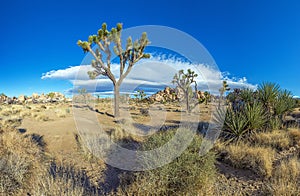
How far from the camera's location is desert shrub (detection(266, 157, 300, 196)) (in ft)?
11.6

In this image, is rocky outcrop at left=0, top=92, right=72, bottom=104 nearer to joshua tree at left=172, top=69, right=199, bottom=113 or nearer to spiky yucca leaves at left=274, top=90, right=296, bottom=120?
joshua tree at left=172, top=69, right=199, bottom=113

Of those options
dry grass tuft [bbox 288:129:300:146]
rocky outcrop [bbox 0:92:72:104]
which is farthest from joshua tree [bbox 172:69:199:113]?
rocky outcrop [bbox 0:92:72:104]

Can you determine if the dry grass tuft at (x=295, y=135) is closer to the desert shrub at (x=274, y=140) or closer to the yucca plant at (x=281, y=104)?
the desert shrub at (x=274, y=140)

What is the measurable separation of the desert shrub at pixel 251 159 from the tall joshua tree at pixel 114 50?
10.6 m

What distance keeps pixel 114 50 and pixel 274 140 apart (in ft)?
36.6

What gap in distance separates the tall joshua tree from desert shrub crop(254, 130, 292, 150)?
33.5ft

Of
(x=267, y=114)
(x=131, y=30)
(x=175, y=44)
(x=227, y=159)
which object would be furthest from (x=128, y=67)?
(x=227, y=159)

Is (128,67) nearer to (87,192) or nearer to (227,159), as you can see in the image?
(227,159)

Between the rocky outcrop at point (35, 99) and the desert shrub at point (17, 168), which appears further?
the rocky outcrop at point (35, 99)

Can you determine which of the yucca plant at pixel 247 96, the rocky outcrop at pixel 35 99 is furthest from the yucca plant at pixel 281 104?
the rocky outcrop at pixel 35 99

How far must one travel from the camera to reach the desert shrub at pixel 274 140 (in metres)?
6.78

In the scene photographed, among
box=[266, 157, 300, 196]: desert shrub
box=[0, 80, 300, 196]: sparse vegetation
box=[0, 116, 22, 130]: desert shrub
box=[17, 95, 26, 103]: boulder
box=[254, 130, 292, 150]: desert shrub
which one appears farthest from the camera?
box=[17, 95, 26, 103]: boulder

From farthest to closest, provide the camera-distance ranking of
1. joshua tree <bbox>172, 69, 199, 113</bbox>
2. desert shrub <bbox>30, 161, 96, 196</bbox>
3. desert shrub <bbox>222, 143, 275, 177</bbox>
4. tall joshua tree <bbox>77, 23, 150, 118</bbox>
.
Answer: joshua tree <bbox>172, 69, 199, 113</bbox>
tall joshua tree <bbox>77, 23, 150, 118</bbox>
desert shrub <bbox>222, 143, 275, 177</bbox>
desert shrub <bbox>30, 161, 96, 196</bbox>

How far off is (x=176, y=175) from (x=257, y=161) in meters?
2.77
